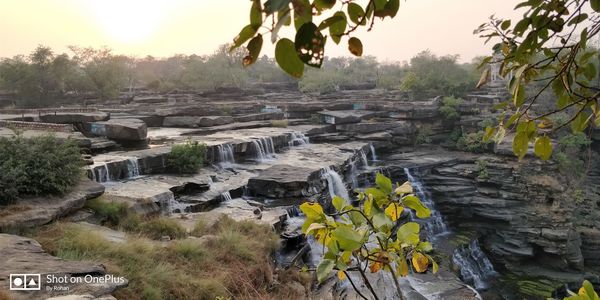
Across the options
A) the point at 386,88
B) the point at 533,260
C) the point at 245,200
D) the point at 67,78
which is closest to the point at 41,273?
the point at 245,200

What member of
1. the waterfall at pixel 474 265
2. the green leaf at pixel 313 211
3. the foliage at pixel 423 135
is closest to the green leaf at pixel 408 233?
the green leaf at pixel 313 211

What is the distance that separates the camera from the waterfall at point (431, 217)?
1451cm

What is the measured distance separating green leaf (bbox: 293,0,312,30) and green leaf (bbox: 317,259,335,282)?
2.50 ft

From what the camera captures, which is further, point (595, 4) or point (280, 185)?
point (280, 185)

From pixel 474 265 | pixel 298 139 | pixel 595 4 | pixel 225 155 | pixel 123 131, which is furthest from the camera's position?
pixel 298 139

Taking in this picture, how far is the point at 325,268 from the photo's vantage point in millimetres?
1244

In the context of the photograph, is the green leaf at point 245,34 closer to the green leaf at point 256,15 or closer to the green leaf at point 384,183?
the green leaf at point 256,15

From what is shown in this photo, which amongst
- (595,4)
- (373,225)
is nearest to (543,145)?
(595,4)

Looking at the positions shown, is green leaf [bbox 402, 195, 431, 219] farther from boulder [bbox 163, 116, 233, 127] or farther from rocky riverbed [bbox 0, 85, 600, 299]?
boulder [bbox 163, 116, 233, 127]

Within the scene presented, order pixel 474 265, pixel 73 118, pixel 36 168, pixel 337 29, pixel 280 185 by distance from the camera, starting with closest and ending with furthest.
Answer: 1. pixel 337 29
2. pixel 36 168
3. pixel 280 185
4. pixel 474 265
5. pixel 73 118

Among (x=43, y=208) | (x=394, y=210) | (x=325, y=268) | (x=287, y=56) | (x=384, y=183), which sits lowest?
(x=43, y=208)

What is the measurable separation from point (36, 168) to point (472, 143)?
17.0 meters

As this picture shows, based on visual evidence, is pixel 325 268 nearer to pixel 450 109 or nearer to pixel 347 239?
pixel 347 239

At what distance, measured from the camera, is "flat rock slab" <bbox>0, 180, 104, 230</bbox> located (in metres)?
5.41
